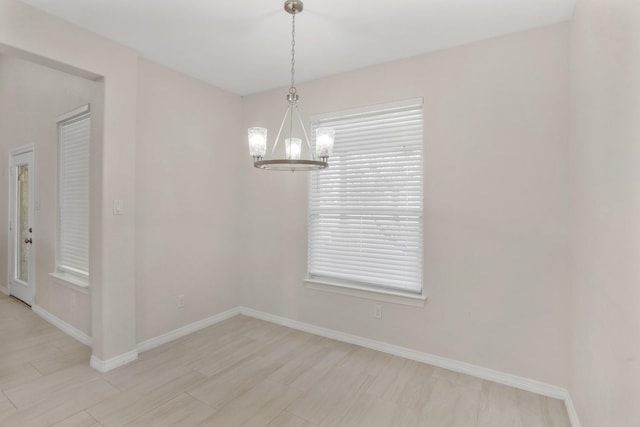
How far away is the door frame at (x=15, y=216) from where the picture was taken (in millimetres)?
4037

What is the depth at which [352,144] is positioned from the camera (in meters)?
3.18

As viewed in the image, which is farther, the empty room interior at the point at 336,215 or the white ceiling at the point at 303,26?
the white ceiling at the point at 303,26

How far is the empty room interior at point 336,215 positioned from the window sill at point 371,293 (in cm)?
3

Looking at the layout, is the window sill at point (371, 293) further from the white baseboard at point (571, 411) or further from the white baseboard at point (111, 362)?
the white baseboard at point (111, 362)

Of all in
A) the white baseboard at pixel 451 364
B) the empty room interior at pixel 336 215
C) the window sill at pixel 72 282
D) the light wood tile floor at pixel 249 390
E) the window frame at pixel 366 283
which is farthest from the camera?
the window sill at pixel 72 282

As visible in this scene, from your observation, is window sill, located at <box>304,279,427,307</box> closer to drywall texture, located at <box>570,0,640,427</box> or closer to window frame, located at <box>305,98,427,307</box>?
window frame, located at <box>305,98,427,307</box>

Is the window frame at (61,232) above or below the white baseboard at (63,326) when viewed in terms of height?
above

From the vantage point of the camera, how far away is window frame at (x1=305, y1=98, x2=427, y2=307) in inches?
112

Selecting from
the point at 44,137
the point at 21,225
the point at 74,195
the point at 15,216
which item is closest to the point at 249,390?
the point at 74,195

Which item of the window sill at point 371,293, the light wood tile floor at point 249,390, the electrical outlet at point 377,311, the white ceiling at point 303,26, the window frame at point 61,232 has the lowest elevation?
the light wood tile floor at point 249,390

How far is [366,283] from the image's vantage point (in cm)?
318

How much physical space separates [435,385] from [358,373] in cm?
61

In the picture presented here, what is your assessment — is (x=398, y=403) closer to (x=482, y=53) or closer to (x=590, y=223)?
(x=590, y=223)

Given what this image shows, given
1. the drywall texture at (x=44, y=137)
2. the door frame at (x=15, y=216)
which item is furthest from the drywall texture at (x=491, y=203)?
the door frame at (x=15, y=216)
